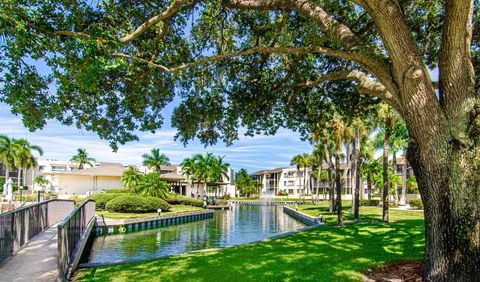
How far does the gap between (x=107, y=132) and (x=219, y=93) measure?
150 inches

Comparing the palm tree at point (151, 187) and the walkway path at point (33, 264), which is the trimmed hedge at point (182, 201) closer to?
the palm tree at point (151, 187)

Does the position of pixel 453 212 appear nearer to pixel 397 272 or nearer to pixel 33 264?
pixel 397 272

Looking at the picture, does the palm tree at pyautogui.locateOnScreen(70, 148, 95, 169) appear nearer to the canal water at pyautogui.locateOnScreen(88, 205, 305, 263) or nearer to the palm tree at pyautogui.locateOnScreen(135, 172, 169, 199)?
the palm tree at pyautogui.locateOnScreen(135, 172, 169, 199)

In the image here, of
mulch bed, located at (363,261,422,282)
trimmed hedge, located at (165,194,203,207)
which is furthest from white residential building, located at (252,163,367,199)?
mulch bed, located at (363,261,422,282)

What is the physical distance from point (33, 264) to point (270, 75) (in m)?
8.69

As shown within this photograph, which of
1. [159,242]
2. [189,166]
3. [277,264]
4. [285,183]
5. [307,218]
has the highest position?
[189,166]

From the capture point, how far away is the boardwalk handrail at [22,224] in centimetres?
803

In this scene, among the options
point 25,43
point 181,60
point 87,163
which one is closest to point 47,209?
point 181,60

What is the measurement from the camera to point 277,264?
24.3ft

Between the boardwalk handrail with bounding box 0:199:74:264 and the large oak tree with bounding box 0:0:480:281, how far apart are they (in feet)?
8.63

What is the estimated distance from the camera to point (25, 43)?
582cm

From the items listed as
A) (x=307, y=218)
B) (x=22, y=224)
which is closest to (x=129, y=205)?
(x=307, y=218)

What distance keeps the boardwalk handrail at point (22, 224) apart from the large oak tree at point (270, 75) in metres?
2.63

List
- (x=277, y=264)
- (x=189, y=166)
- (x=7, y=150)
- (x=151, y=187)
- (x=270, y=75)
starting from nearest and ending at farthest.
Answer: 1. (x=277, y=264)
2. (x=270, y=75)
3. (x=151, y=187)
4. (x=7, y=150)
5. (x=189, y=166)
